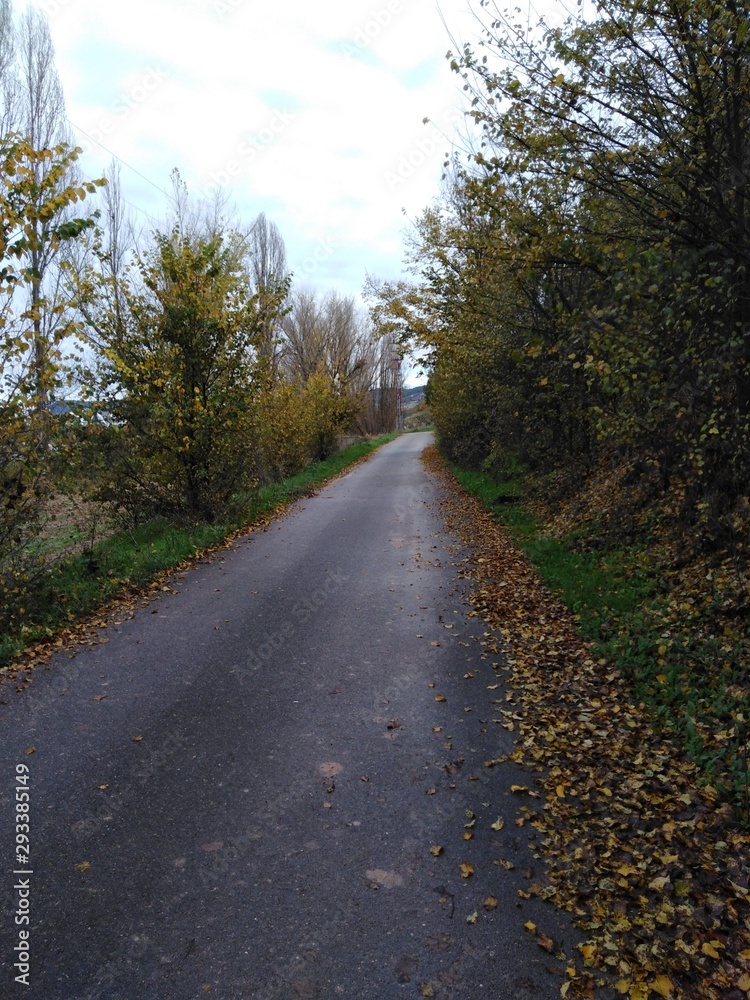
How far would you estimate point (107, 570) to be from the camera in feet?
26.5

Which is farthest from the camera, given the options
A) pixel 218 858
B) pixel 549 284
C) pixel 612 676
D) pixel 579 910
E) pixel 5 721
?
pixel 549 284

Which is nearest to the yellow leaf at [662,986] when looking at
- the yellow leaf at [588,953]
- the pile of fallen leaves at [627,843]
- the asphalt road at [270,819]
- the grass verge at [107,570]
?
the pile of fallen leaves at [627,843]

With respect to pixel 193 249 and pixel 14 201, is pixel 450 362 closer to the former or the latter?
pixel 193 249

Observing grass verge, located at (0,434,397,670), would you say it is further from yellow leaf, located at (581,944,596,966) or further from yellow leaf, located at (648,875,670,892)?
yellow leaf, located at (648,875,670,892)

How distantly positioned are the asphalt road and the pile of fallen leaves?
17 cm

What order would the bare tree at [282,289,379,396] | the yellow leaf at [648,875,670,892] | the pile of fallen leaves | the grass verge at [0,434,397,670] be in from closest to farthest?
1. the pile of fallen leaves
2. the yellow leaf at [648,875,670,892]
3. the grass verge at [0,434,397,670]
4. the bare tree at [282,289,379,396]

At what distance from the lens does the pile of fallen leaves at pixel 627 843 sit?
99.4 inches

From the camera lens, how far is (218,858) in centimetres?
315

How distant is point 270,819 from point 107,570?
553cm

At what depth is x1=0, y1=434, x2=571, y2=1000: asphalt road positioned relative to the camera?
2.54 meters

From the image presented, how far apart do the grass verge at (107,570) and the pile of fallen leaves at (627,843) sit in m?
4.65

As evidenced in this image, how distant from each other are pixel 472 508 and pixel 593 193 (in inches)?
352

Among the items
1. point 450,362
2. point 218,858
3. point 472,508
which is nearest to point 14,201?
point 218,858

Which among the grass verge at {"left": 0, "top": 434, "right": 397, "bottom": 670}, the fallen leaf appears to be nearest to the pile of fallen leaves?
the fallen leaf
